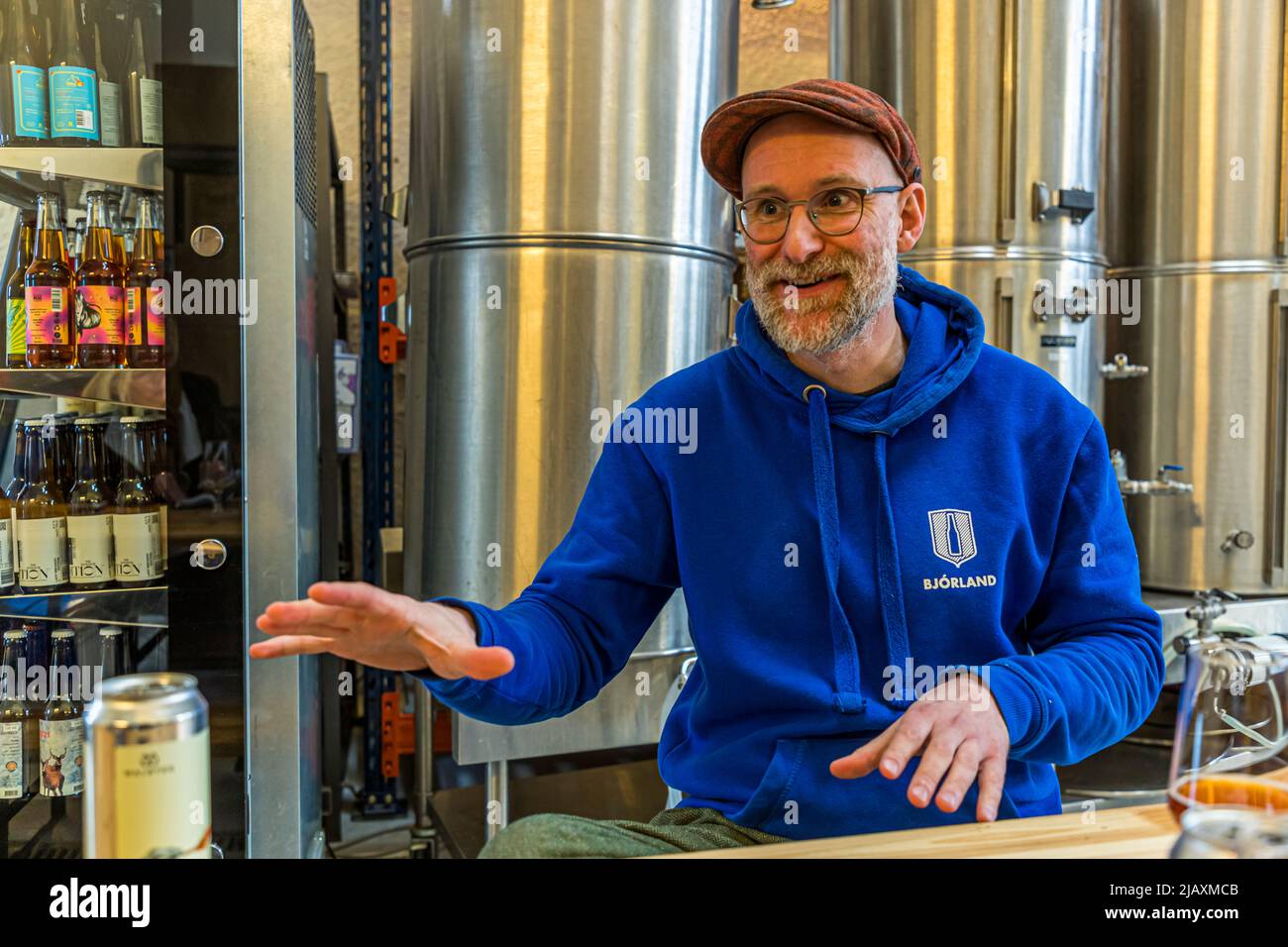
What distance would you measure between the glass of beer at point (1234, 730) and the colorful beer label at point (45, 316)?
1930mm

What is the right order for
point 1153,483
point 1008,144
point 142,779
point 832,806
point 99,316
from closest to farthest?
point 142,779 < point 832,806 < point 99,316 < point 1008,144 < point 1153,483

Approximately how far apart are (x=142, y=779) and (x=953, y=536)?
Result: 1.02 meters

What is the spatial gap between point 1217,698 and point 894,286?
875 mm

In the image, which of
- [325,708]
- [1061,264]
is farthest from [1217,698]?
[325,708]

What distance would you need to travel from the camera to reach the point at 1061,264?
108 inches

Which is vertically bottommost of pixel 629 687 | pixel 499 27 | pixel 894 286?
pixel 629 687

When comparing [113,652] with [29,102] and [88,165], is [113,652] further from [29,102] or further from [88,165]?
[29,102]

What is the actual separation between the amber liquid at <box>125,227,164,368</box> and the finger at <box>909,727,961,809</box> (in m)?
1.58

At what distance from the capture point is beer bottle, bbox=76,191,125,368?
197 centimetres

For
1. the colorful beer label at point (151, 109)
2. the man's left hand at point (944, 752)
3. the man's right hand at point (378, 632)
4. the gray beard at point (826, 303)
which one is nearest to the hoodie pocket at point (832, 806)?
the man's left hand at point (944, 752)

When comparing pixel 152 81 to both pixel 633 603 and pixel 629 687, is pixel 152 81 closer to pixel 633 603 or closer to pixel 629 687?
pixel 633 603

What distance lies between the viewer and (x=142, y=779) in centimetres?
61

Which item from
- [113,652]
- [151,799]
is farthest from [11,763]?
[151,799]
